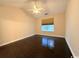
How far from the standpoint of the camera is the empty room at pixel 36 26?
4009 mm

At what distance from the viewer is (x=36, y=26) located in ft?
29.6

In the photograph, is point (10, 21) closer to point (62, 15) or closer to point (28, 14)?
point (28, 14)

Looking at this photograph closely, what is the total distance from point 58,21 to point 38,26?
2443mm

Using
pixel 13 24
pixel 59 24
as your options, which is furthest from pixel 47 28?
pixel 13 24

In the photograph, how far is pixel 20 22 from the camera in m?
6.52

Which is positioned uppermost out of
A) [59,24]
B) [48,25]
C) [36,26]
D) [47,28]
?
[59,24]

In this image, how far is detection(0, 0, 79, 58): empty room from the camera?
401cm

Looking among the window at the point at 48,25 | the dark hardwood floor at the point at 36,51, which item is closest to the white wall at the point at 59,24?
the window at the point at 48,25

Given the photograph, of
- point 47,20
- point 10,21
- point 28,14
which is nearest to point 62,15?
point 47,20

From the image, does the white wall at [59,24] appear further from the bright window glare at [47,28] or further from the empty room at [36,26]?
the bright window glare at [47,28]

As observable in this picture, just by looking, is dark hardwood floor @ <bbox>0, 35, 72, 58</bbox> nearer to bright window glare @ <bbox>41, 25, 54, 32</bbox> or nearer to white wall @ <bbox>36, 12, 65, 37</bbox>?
white wall @ <bbox>36, 12, 65, 37</bbox>

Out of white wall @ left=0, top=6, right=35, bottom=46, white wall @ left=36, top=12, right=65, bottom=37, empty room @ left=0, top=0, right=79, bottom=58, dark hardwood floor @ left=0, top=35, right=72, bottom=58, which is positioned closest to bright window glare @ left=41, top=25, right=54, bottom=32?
empty room @ left=0, top=0, right=79, bottom=58

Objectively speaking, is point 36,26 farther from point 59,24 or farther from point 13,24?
point 13,24

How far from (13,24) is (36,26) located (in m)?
3.67
